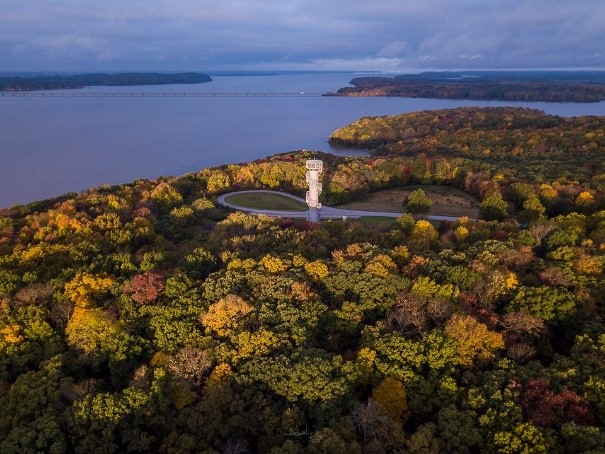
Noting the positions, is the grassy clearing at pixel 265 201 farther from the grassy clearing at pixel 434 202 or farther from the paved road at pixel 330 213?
the grassy clearing at pixel 434 202

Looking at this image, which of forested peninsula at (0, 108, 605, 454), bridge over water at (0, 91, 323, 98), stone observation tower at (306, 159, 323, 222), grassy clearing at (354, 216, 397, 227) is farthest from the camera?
bridge over water at (0, 91, 323, 98)

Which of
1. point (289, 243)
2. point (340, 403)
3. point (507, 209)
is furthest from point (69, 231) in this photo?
point (507, 209)

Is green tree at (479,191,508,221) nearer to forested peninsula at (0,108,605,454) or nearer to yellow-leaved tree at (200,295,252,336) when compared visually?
forested peninsula at (0,108,605,454)

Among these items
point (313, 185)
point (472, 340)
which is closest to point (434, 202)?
point (313, 185)

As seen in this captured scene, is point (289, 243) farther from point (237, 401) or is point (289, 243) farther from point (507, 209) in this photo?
point (507, 209)

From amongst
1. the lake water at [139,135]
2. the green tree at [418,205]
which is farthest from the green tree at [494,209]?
the lake water at [139,135]

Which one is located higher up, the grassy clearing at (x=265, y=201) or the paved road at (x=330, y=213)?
the grassy clearing at (x=265, y=201)

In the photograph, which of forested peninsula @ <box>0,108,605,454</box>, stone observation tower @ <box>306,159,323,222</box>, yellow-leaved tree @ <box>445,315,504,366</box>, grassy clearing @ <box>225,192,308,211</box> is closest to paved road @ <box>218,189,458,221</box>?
grassy clearing @ <box>225,192,308,211</box>
